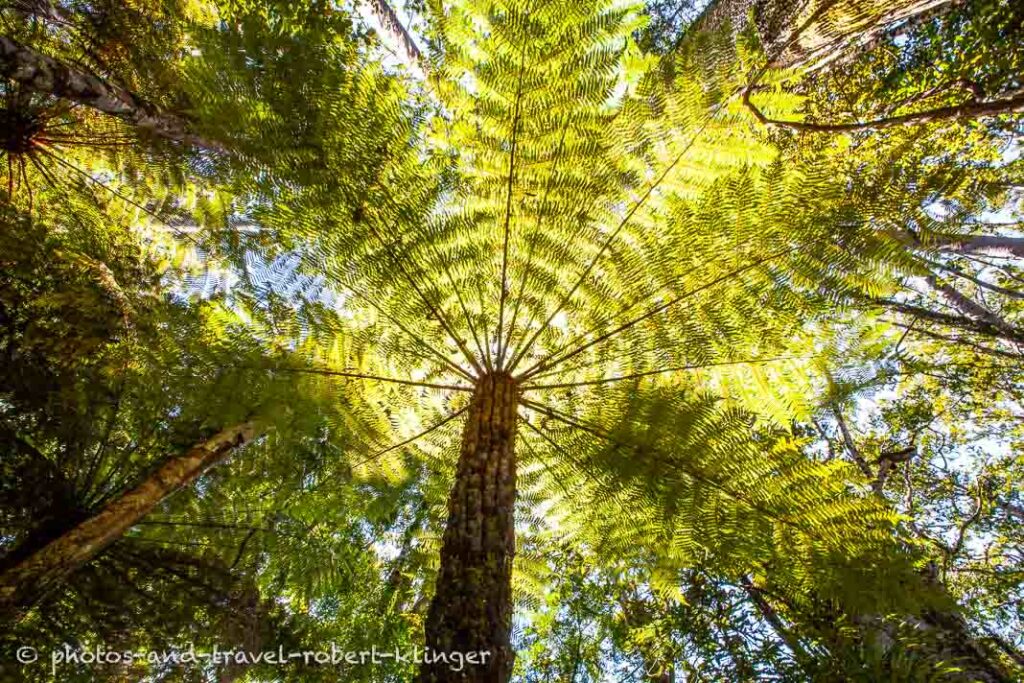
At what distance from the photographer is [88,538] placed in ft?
7.93

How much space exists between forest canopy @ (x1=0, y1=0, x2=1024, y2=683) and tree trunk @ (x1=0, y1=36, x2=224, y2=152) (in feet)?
0.06

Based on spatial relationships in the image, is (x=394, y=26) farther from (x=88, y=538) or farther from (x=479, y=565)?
(x=479, y=565)

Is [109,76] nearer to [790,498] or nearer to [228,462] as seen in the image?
[228,462]

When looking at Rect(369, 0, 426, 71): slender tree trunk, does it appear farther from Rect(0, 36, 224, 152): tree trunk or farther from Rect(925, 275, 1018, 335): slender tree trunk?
Rect(925, 275, 1018, 335): slender tree trunk

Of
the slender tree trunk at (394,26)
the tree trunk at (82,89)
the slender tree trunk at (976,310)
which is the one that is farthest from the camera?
the slender tree trunk at (394,26)

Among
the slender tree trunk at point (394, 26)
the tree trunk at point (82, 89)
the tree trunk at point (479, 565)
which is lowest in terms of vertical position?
the tree trunk at point (479, 565)

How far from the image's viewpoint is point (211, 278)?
2.44 metres

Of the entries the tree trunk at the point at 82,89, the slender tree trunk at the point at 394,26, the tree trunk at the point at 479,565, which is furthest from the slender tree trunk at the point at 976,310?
the tree trunk at the point at 82,89

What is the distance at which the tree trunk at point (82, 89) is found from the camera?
7.86 ft

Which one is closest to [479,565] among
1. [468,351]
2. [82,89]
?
[468,351]

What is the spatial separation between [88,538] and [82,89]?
2.54 meters

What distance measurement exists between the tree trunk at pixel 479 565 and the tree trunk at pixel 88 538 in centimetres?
200

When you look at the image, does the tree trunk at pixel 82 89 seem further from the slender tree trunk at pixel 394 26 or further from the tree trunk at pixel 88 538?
the slender tree trunk at pixel 394 26

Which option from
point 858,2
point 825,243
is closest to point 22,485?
point 825,243
